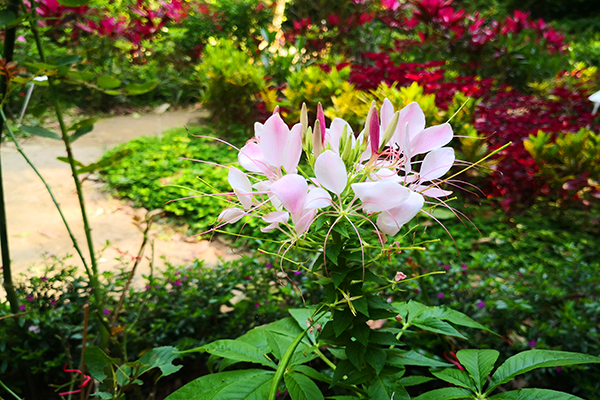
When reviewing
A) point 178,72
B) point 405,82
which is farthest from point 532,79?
point 178,72

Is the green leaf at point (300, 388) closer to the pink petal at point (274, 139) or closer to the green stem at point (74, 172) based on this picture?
the pink petal at point (274, 139)

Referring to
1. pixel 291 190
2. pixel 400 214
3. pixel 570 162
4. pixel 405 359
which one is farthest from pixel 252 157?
pixel 570 162

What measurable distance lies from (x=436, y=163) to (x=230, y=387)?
54 centimetres

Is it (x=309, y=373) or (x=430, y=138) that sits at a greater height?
(x=430, y=138)

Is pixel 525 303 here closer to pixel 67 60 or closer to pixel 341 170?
pixel 341 170

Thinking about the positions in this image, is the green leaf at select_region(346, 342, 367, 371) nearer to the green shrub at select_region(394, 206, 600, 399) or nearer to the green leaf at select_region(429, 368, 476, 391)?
the green leaf at select_region(429, 368, 476, 391)

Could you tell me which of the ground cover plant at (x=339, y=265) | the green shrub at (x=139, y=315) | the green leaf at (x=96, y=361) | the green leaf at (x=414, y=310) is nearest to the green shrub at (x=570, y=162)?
the ground cover plant at (x=339, y=265)

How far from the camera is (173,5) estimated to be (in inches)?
267

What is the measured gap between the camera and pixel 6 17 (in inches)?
33.8

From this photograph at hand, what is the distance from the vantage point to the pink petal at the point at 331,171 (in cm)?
53

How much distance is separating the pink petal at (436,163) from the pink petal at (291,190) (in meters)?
0.22

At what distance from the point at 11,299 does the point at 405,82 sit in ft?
11.7

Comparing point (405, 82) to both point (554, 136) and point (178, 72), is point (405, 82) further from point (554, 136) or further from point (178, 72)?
point (178, 72)

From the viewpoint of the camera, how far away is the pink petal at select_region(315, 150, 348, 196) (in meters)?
0.53
